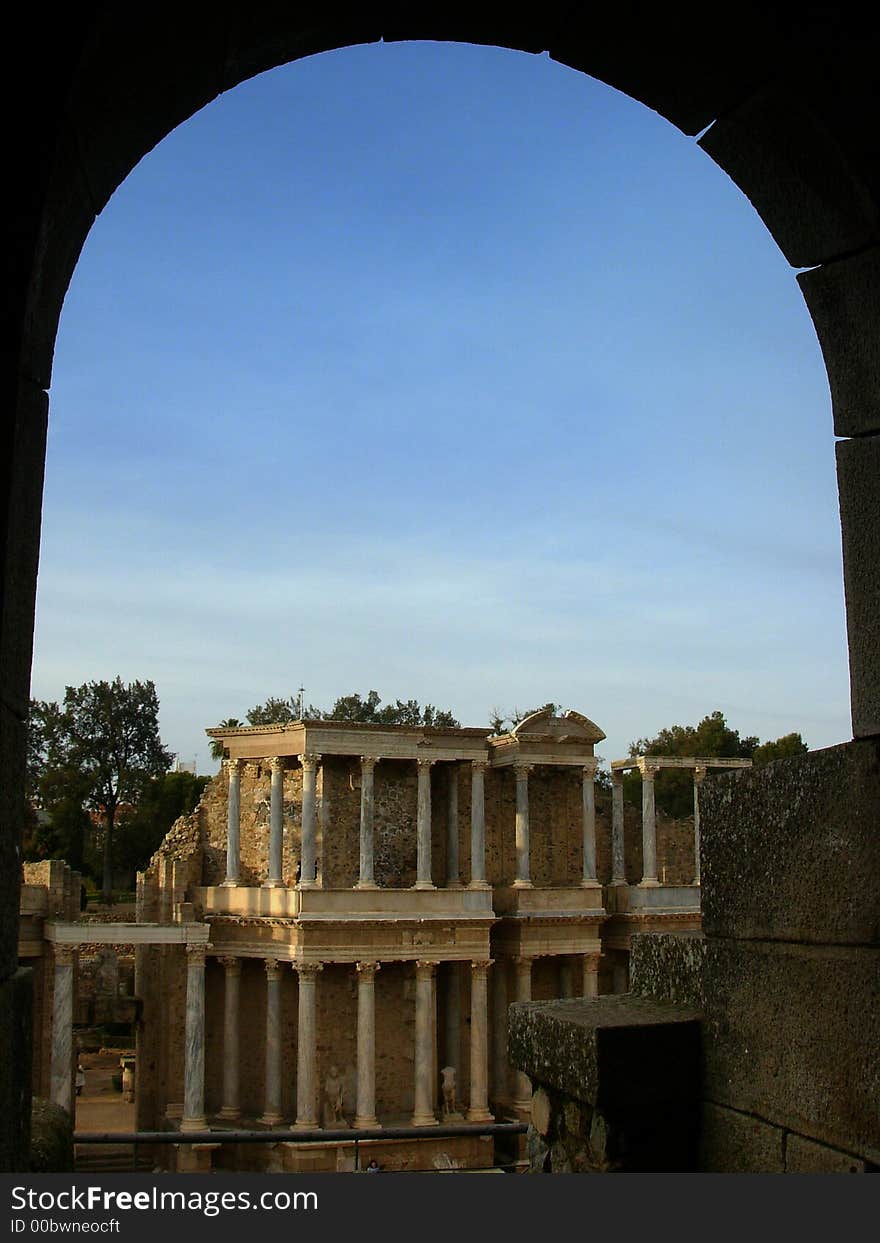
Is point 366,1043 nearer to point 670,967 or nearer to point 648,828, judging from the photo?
point 648,828

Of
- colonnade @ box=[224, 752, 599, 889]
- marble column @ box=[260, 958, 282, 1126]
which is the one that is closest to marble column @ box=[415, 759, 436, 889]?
colonnade @ box=[224, 752, 599, 889]

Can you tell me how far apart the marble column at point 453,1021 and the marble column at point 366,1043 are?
2.37 metres

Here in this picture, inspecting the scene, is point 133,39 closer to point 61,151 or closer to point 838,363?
point 61,151

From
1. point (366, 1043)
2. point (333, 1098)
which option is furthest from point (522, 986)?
point (333, 1098)

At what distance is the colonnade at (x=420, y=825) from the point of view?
2494 centimetres

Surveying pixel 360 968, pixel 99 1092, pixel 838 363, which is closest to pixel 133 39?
pixel 838 363

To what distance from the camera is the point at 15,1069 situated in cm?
252

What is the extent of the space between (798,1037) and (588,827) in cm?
2512

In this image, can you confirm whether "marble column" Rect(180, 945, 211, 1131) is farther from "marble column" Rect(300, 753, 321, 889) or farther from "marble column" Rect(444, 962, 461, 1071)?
"marble column" Rect(444, 962, 461, 1071)

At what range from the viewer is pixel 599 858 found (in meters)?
29.6

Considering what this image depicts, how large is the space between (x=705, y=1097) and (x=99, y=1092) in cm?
3014

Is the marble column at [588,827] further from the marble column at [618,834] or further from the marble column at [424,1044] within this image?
the marble column at [424,1044]

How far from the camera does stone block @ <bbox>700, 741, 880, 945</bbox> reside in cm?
287

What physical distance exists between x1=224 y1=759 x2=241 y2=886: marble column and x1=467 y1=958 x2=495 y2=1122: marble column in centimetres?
534
